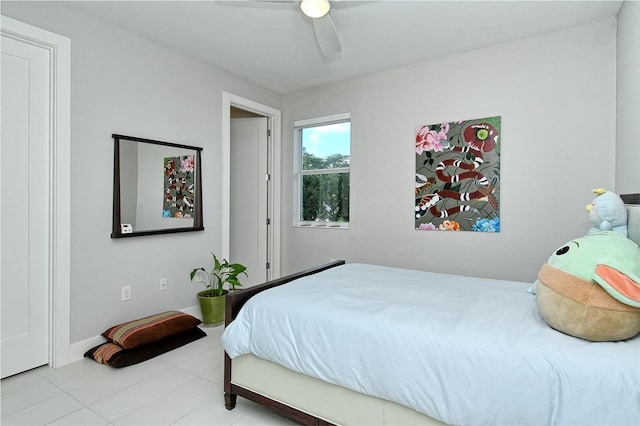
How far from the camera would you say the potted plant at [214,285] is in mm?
3174

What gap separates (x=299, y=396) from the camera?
1.59 meters

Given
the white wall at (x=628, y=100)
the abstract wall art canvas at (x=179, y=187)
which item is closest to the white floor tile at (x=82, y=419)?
the abstract wall art canvas at (x=179, y=187)

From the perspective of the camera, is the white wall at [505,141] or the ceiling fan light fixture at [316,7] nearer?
the ceiling fan light fixture at [316,7]

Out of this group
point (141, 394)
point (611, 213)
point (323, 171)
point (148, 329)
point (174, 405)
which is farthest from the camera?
point (323, 171)

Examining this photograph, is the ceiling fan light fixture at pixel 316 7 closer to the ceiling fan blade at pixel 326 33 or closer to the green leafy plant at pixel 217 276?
the ceiling fan blade at pixel 326 33

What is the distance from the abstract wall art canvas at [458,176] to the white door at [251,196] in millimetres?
1918

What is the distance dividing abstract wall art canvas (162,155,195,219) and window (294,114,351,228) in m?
1.42

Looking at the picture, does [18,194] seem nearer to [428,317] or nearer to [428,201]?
[428,317]

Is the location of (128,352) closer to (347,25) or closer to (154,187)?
(154,187)

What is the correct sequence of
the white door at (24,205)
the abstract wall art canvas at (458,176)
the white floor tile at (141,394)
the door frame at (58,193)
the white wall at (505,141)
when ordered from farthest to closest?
the abstract wall art canvas at (458,176)
the white wall at (505,141)
the door frame at (58,193)
the white door at (24,205)
the white floor tile at (141,394)

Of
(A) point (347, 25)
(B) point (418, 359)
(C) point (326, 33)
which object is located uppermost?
(A) point (347, 25)

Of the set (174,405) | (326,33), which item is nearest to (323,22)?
(326,33)

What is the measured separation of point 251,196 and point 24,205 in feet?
7.42

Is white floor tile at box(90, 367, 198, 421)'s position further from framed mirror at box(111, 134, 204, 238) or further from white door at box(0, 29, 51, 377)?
framed mirror at box(111, 134, 204, 238)
